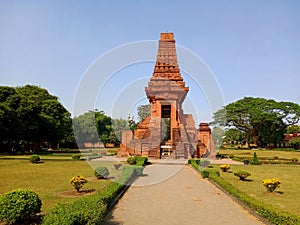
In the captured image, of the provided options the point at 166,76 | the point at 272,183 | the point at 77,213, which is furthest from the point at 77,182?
the point at 166,76

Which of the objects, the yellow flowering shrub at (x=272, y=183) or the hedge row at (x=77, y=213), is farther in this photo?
the yellow flowering shrub at (x=272, y=183)

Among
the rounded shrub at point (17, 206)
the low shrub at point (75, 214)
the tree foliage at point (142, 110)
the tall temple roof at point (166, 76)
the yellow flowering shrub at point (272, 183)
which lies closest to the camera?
the low shrub at point (75, 214)

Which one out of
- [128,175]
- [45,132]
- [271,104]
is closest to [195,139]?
[128,175]

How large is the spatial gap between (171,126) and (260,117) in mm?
25690

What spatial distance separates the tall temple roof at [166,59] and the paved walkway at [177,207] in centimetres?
2137

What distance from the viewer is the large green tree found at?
174 feet

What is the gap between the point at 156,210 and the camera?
9070 millimetres

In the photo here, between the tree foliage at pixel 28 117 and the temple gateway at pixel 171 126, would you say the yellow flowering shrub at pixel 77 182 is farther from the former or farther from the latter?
the tree foliage at pixel 28 117

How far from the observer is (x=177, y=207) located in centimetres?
952

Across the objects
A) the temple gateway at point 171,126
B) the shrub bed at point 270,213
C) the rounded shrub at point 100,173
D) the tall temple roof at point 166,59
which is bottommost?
the shrub bed at point 270,213

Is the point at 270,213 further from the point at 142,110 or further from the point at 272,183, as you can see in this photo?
the point at 142,110

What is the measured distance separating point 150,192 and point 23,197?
19.7 feet

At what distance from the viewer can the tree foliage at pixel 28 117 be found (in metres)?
32.9

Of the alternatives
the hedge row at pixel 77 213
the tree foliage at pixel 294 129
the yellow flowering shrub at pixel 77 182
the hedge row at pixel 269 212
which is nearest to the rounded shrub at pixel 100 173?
the yellow flowering shrub at pixel 77 182
